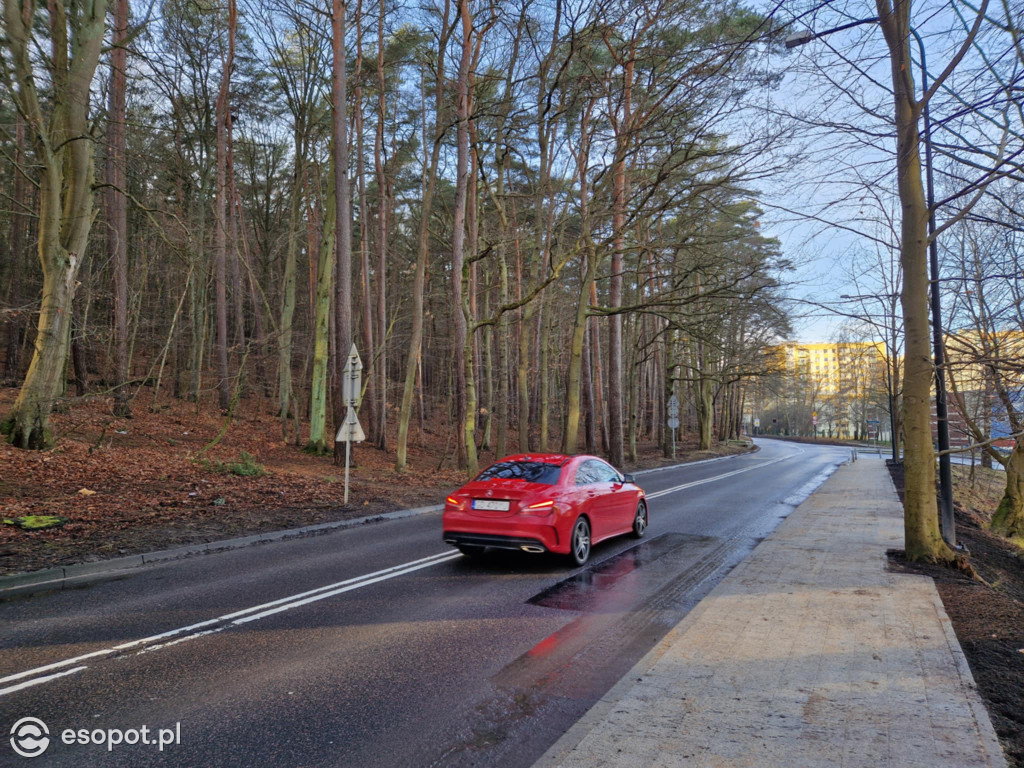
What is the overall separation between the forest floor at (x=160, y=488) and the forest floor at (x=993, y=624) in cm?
923

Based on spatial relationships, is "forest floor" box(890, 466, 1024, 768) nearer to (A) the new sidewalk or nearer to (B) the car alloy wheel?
(A) the new sidewalk

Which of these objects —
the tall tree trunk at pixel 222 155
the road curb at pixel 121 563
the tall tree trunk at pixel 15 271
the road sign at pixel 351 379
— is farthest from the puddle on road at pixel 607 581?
the tall tree trunk at pixel 15 271

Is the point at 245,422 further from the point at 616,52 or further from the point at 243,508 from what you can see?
the point at 616,52

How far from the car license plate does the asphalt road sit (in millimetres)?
807

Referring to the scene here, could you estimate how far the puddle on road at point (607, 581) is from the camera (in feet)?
20.5

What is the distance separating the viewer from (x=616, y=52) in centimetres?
1583

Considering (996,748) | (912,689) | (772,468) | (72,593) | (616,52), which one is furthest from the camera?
(772,468)

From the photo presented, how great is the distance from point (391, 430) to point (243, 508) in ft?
71.2

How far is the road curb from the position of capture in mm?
6449

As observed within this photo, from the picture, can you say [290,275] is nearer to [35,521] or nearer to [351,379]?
[351,379]

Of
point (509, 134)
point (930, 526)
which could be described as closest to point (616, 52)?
point (509, 134)

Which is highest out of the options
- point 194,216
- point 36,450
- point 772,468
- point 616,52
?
point 616,52

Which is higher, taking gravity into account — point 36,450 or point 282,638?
point 36,450

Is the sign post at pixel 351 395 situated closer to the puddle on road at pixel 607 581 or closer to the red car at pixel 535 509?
the red car at pixel 535 509
